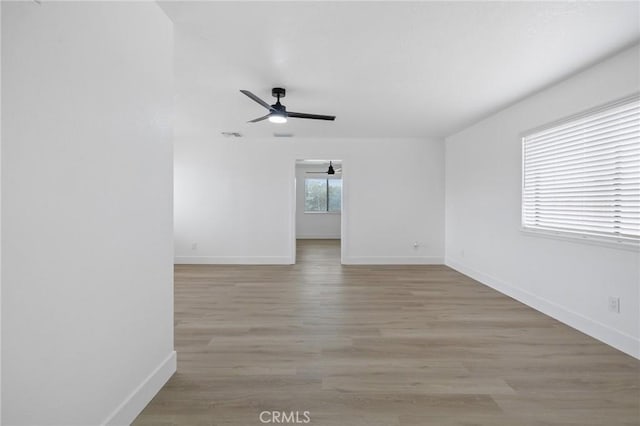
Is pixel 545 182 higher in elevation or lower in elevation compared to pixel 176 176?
lower

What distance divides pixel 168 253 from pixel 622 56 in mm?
3848

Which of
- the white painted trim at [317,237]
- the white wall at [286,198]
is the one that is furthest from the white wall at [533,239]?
the white painted trim at [317,237]

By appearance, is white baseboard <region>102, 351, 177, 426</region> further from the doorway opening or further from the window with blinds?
the doorway opening

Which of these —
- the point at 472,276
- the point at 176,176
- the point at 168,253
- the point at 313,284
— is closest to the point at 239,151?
the point at 176,176

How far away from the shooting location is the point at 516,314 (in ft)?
10.5

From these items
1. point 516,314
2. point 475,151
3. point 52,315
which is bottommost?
point 516,314

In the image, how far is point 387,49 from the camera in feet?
7.71

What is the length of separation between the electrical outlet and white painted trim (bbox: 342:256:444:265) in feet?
11.2

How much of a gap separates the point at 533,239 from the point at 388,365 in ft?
8.31

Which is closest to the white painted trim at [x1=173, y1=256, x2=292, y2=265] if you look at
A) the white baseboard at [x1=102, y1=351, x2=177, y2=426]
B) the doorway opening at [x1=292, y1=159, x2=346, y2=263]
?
the white baseboard at [x1=102, y1=351, x2=177, y2=426]

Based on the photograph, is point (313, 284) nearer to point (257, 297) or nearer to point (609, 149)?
point (257, 297)

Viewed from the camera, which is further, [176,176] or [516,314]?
[176,176]

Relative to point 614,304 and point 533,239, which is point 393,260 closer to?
point 533,239

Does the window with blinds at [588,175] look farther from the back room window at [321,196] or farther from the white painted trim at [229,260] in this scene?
the back room window at [321,196]
